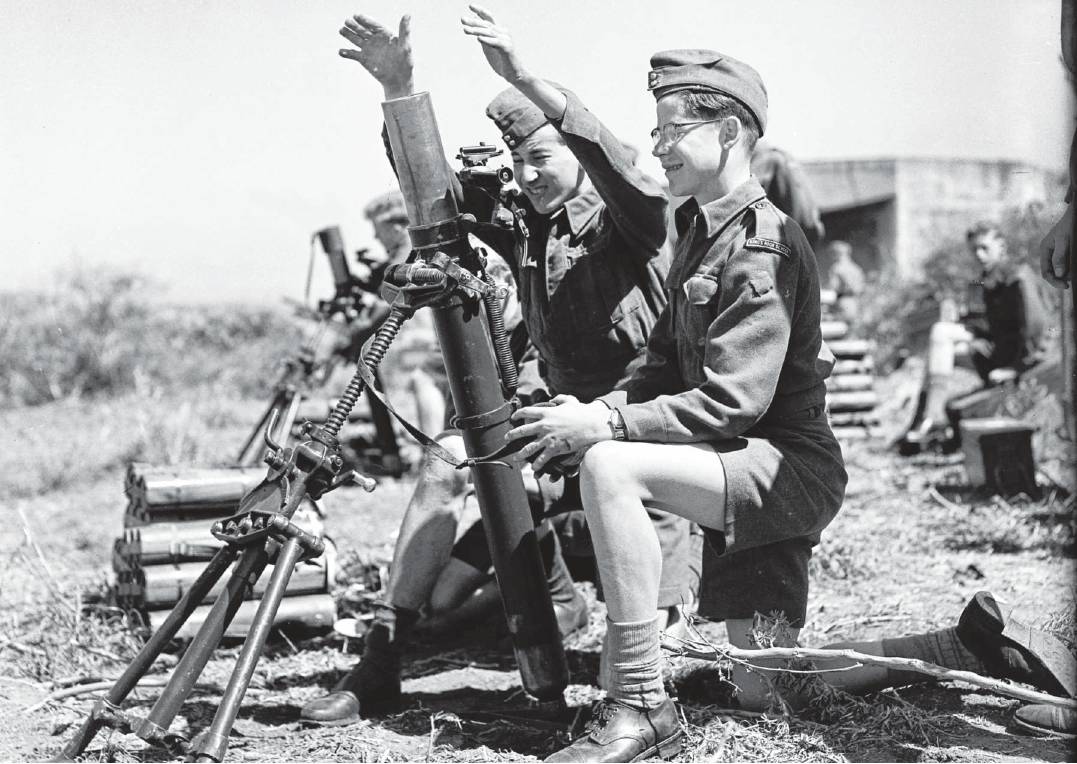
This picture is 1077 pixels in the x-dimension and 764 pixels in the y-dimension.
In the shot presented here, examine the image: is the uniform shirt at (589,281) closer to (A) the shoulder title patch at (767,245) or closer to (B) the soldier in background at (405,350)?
(A) the shoulder title patch at (767,245)

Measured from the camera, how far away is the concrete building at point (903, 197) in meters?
17.4

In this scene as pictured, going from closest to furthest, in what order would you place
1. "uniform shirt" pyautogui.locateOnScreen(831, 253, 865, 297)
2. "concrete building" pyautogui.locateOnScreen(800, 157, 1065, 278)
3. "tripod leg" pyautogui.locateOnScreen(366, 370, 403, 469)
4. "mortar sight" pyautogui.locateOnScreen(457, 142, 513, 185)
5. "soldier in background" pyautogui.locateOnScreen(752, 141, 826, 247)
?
"mortar sight" pyautogui.locateOnScreen(457, 142, 513, 185)
"soldier in background" pyautogui.locateOnScreen(752, 141, 826, 247)
"tripod leg" pyautogui.locateOnScreen(366, 370, 403, 469)
"uniform shirt" pyautogui.locateOnScreen(831, 253, 865, 297)
"concrete building" pyautogui.locateOnScreen(800, 157, 1065, 278)

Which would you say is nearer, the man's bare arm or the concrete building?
the man's bare arm

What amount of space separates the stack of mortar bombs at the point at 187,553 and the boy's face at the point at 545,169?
1.49 meters

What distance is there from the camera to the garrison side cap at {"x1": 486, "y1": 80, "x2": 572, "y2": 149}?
374 cm

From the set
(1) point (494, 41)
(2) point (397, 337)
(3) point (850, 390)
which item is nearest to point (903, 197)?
(3) point (850, 390)

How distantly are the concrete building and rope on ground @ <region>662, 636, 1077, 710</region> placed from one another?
14.6 meters

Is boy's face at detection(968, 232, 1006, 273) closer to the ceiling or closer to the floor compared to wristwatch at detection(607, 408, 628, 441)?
closer to the ceiling

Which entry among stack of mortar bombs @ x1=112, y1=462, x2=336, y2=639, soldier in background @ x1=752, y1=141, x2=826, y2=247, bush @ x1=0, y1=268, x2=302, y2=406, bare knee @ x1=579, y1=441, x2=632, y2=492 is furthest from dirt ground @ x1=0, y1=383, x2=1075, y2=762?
bush @ x1=0, y1=268, x2=302, y2=406

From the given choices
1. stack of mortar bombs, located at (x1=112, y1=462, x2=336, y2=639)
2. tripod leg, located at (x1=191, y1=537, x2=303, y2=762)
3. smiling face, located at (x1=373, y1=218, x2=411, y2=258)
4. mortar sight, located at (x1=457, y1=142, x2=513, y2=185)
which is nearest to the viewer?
tripod leg, located at (x1=191, y1=537, x2=303, y2=762)

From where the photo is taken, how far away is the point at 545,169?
12.4 ft

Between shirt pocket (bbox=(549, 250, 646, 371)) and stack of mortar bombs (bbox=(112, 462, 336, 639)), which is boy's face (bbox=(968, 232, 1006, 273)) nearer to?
shirt pocket (bbox=(549, 250, 646, 371))

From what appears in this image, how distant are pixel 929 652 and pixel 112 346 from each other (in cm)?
1018

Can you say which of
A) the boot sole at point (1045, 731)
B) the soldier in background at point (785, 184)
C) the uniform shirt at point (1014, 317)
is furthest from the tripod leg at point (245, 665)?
the uniform shirt at point (1014, 317)
